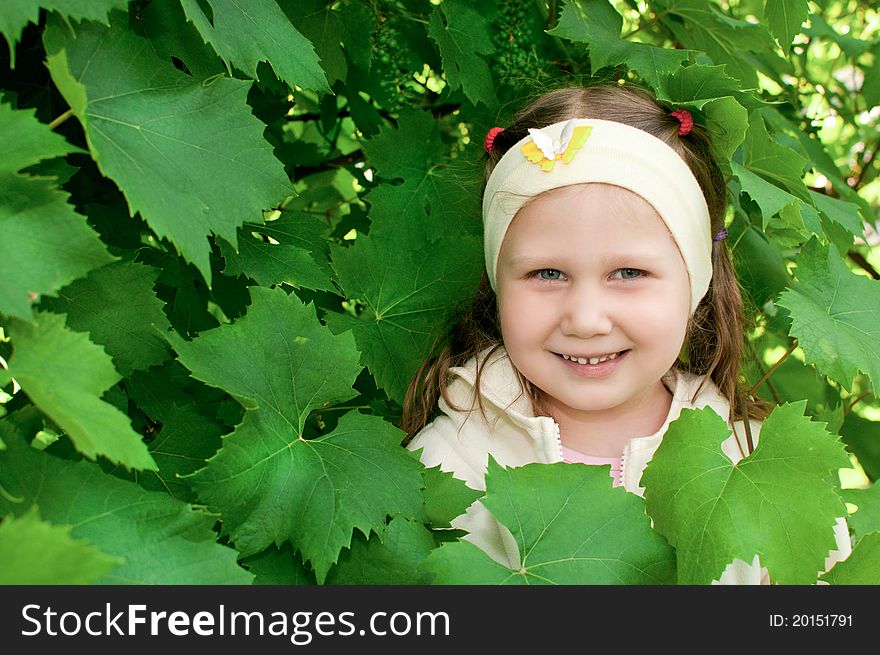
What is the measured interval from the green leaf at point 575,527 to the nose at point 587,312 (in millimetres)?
254

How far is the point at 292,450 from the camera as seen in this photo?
1.41 meters

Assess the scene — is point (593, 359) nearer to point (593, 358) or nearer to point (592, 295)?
point (593, 358)

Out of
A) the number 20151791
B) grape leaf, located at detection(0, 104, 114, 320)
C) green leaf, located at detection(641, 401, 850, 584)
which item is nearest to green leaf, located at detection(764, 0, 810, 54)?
green leaf, located at detection(641, 401, 850, 584)

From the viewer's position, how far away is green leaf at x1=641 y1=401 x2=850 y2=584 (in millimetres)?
1339

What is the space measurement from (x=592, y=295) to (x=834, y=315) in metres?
0.48

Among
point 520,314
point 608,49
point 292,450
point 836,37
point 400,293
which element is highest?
point 836,37

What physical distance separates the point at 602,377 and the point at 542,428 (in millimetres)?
158

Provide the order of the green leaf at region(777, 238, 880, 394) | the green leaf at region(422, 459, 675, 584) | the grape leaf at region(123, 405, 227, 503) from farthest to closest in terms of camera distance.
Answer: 1. the green leaf at region(777, 238, 880, 394)
2. the grape leaf at region(123, 405, 227, 503)
3. the green leaf at region(422, 459, 675, 584)

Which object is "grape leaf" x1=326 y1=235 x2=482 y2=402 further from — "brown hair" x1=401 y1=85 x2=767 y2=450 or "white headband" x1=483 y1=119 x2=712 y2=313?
"white headband" x1=483 y1=119 x2=712 y2=313

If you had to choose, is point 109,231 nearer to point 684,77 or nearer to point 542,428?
point 542,428

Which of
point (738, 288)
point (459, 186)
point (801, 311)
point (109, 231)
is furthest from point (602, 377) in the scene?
point (109, 231)

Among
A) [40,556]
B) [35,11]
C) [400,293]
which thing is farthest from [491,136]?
[40,556]

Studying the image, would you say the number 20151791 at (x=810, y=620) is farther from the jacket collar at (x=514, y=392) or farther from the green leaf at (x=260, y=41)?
the green leaf at (x=260, y=41)

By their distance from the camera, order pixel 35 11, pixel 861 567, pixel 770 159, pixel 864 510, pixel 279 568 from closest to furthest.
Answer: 1. pixel 35 11
2. pixel 279 568
3. pixel 861 567
4. pixel 770 159
5. pixel 864 510
